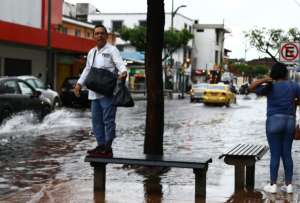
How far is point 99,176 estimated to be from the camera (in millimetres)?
8305

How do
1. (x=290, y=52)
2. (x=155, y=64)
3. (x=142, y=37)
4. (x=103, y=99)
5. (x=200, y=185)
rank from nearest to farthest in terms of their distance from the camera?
(x=200, y=185), (x=103, y=99), (x=155, y=64), (x=290, y=52), (x=142, y=37)

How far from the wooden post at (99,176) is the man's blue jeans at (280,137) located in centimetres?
212

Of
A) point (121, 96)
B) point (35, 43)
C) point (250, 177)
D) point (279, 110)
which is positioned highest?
point (35, 43)

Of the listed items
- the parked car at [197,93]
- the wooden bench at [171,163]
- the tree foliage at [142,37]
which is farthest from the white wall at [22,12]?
the wooden bench at [171,163]

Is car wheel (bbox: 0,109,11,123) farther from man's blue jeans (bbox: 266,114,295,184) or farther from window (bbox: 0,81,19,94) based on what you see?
man's blue jeans (bbox: 266,114,295,184)

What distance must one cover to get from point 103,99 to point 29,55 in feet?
97.2

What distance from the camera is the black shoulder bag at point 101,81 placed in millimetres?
8352

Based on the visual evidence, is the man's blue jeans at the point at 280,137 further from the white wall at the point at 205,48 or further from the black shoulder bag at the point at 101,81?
the white wall at the point at 205,48

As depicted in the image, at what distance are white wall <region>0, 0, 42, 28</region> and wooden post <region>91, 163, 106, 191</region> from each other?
2688 centimetres

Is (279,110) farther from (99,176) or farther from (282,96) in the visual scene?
(99,176)

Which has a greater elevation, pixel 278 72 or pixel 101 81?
pixel 278 72

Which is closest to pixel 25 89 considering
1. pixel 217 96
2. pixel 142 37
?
pixel 217 96

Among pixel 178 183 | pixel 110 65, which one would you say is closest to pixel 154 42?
pixel 110 65

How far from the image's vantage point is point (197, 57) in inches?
3716
